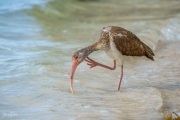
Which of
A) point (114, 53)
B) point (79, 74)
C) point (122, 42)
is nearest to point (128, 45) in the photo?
point (122, 42)

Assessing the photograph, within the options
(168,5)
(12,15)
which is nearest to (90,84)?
(12,15)

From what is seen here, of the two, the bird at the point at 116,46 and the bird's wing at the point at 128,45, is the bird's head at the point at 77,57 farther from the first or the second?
the bird's wing at the point at 128,45

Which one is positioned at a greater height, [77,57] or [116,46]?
[116,46]

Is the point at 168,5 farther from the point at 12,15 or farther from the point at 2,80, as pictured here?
the point at 2,80

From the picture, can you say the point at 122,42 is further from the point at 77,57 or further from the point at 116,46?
the point at 77,57

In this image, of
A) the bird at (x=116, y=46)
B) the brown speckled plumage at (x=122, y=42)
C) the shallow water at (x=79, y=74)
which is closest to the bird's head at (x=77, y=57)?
the bird at (x=116, y=46)
